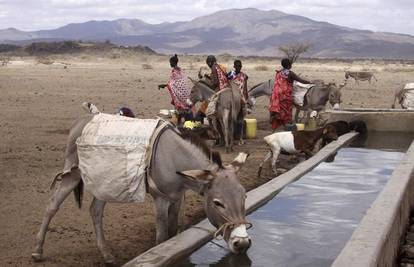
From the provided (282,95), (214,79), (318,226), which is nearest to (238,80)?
(214,79)

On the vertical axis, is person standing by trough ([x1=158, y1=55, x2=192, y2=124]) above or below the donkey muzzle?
above

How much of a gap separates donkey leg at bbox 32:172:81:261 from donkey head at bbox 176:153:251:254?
4.76 feet

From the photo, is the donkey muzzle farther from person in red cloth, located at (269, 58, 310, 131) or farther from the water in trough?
person in red cloth, located at (269, 58, 310, 131)

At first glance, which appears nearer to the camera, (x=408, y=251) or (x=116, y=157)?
(x=116, y=157)

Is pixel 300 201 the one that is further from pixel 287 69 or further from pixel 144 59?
pixel 144 59

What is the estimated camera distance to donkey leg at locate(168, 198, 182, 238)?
581cm

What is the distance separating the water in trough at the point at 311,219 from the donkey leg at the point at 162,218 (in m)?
0.30

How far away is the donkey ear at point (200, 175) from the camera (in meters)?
5.10

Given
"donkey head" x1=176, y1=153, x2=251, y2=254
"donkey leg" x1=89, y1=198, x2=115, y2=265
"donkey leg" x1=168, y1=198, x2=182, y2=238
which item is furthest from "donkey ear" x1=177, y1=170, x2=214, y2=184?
"donkey leg" x1=89, y1=198, x2=115, y2=265

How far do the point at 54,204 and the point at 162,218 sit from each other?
1185mm

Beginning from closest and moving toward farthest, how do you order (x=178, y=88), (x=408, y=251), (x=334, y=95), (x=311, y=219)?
1. (x=408, y=251)
2. (x=311, y=219)
3. (x=178, y=88)
4. (x=334, y=95)

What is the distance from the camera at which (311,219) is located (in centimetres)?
731

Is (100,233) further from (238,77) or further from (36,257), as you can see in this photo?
(238,77)

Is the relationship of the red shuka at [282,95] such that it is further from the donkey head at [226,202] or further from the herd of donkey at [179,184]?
the donkey head at [226,202]
